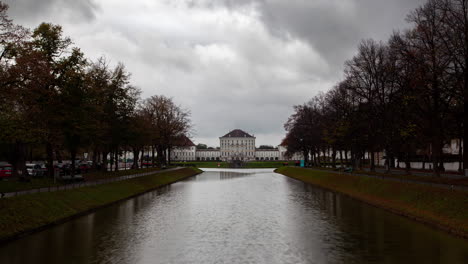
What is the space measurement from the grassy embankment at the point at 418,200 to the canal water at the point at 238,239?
0.99 meters

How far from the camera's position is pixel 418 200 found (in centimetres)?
2959

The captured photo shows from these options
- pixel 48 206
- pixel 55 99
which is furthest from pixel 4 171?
pixel 48 206

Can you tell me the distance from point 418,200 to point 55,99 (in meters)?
33.3

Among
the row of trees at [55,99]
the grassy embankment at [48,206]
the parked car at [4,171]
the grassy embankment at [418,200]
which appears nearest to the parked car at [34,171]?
the row of trees at [55,99]

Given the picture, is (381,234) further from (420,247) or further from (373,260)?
(373,260)

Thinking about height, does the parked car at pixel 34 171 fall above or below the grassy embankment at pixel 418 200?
above

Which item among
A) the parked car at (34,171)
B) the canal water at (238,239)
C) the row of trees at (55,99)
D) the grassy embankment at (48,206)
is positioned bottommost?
the canal water at (238,239)

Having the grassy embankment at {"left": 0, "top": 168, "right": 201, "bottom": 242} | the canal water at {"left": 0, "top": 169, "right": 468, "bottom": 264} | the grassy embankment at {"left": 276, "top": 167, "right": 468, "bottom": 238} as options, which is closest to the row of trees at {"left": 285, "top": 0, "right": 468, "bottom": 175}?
the grassy embankment at {"left": 276, "top": 167, "right": 468, "bottom": 238}

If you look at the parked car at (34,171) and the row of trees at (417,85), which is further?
the parked car at (34,171)

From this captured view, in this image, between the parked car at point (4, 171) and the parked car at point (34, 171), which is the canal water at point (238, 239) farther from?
the parked car at point (34, 171)

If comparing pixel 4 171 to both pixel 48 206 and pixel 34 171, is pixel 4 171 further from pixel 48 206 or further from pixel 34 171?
pixel 48 206

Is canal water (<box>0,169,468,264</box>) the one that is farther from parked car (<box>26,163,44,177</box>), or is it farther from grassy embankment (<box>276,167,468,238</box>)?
parked car (<box>26,163,44,177</box>)

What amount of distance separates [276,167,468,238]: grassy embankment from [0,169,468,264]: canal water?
995mm

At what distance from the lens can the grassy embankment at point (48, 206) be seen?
22.1 metres
